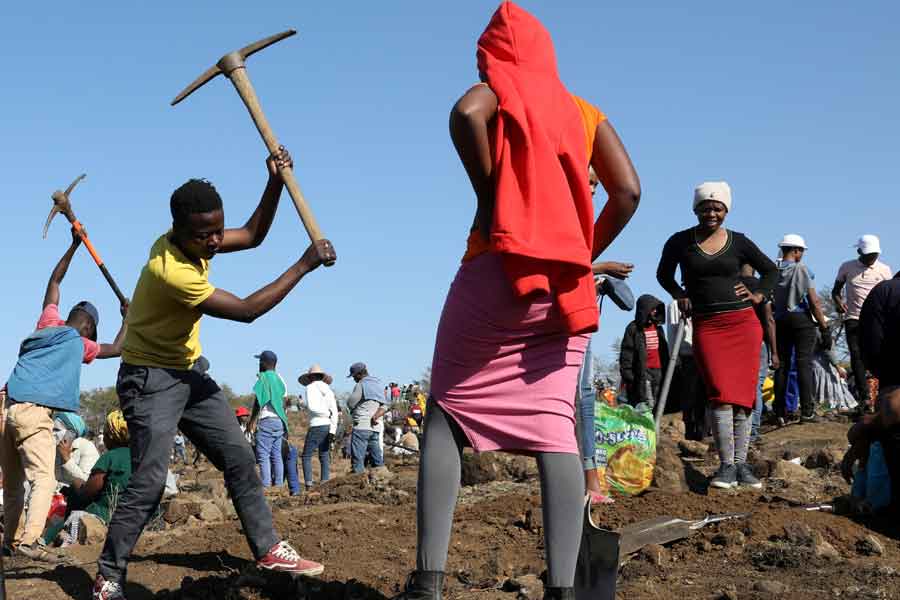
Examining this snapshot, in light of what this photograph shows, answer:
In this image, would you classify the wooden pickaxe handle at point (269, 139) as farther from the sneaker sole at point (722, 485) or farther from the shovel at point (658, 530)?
the sneaker sole at point (722, 485)

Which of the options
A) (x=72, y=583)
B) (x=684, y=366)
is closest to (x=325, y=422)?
(x=684, y=366)

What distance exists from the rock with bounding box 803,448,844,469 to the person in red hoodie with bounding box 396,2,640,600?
A: 19.9 feet

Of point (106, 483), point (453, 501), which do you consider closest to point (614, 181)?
point (453, 501)

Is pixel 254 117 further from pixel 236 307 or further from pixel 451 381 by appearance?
pixel 451 381

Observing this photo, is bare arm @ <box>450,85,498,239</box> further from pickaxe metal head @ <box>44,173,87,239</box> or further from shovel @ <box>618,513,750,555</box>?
pickaxe metal head @ <box>44,173,87,239</box>

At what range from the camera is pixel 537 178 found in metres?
3.35

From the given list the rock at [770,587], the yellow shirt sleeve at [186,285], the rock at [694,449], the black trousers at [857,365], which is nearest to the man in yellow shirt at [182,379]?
the yellow shirt sleeve at [186,285]

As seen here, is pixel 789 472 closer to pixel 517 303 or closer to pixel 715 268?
pixel 715 268

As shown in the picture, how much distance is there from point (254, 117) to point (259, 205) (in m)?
0.39

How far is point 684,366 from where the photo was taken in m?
11.9

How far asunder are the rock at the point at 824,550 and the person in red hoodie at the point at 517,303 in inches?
80.4

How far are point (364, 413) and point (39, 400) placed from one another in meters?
6.78

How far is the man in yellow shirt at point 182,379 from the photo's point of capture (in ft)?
14.4

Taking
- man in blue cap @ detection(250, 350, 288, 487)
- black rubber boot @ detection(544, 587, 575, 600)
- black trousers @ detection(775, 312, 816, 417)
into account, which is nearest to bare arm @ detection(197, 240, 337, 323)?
black rubber boot @ detection(544, 587, 575, 600)
